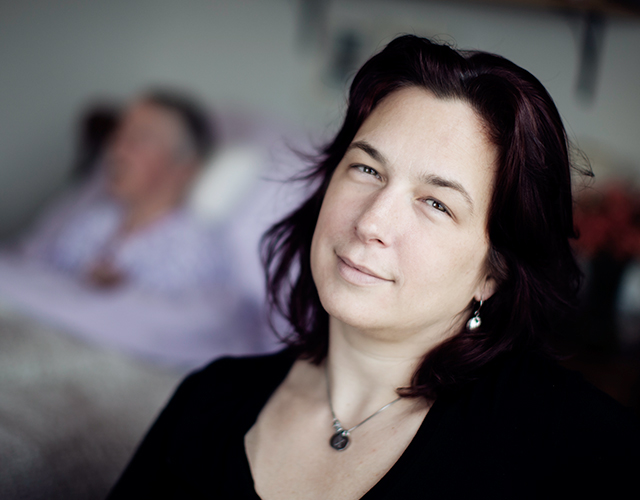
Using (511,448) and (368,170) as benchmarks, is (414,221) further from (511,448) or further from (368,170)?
(511,448)

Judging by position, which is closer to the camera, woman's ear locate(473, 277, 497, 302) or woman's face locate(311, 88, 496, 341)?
woman's face locate(311, 88, 496, 341)

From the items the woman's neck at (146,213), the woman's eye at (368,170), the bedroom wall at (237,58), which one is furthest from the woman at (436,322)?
the woman's neck at (146,213)

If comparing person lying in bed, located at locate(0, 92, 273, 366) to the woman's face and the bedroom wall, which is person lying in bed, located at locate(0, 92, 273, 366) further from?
the woman's face

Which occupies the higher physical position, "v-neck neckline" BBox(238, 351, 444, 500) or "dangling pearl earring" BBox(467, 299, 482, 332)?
"dangling pearl earring" BBox(467, 299, 482, 332)

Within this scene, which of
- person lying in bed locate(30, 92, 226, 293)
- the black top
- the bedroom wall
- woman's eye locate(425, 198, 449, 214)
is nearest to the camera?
the black top

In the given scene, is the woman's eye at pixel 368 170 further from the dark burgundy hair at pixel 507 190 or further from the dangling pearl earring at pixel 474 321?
the dangling pearl earring at pixel 474 321

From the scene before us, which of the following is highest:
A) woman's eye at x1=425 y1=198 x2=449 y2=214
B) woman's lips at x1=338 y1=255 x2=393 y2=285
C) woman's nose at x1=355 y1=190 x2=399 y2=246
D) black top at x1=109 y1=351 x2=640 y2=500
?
woman's eye at x1=425 y1=198 x2=449 y2=214

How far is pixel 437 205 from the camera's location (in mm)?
831

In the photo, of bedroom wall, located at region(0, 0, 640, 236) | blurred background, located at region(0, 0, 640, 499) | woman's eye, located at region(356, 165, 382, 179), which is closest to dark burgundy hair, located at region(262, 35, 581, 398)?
woman's eye, located at region(356, 165, 382, 179)

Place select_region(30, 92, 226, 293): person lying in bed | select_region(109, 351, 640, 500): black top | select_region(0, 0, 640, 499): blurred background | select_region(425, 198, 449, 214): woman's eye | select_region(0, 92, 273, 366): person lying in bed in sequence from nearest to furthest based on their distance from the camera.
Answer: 1. select_region(109, 351, 640, 500): black top
2. select_region(425, 198, 449, 214): woman's eye
3. select_region(0, 0, 640, 499): blurred background
4. select_region(0, 92, 273, 366): person lying in bed
5. select_region(30, 92, 226, 293): person lying in bed

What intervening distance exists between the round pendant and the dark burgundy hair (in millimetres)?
134

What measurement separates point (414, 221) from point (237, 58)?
85.7 inches

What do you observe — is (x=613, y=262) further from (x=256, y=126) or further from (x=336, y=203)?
(x=256, y=126)

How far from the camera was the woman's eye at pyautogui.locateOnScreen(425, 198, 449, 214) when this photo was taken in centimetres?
82
